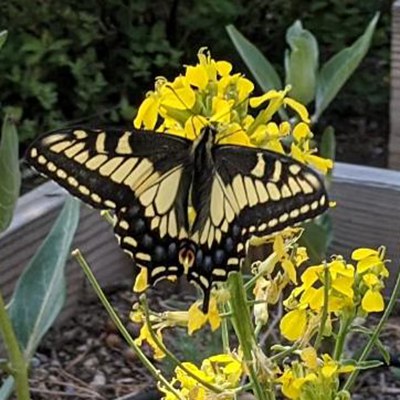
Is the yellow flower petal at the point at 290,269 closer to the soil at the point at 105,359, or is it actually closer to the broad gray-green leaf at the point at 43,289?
the broad gray-green leaf at the point at 43,289

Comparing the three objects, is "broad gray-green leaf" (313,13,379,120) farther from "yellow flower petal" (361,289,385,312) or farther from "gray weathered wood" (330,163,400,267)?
"yellow flower petal" (361,289,385,312)

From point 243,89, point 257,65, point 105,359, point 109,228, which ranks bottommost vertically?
point 105,359

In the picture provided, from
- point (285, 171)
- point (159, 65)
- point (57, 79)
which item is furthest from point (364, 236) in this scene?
point (285, 171)

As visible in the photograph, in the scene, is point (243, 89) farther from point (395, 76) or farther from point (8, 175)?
point (395, 76)

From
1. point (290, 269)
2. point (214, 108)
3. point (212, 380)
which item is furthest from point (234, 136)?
point (212, 380)

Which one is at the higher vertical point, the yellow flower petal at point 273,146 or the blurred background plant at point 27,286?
the yellow flower petal at point 273,146

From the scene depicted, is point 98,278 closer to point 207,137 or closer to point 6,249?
point 6,249

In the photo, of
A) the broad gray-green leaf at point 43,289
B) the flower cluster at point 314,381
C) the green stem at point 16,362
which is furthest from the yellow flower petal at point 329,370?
the broad gray-green leaf at point 43,289
